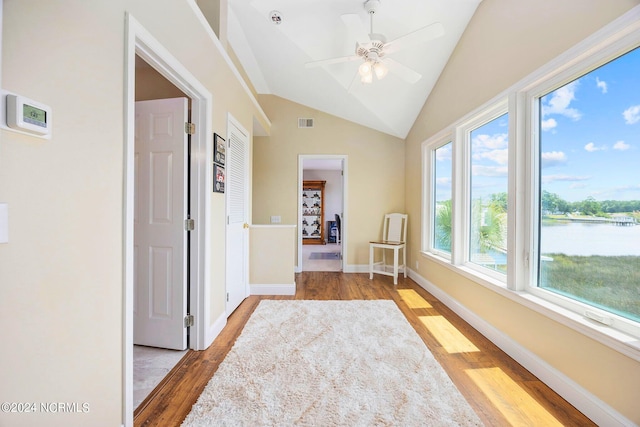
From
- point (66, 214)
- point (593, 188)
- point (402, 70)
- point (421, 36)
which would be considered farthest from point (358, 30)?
point (66, 214)

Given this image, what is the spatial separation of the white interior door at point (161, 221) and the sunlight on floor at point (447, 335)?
2.17 metres

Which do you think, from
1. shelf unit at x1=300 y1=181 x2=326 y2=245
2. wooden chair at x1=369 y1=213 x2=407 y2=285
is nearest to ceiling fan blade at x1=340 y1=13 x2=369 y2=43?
wooden chair at x1=369 y1=213 x2=407 y2=285

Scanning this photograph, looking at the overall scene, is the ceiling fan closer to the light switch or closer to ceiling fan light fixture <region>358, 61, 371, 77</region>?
ceiling fan light fixture <region>358, 61, 371, 77</region>

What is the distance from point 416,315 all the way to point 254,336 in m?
1.70

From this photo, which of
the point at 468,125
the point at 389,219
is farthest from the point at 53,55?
the point at 389,219

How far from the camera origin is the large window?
57.3 inches

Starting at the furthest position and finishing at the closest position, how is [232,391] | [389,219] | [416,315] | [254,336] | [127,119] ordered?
[389,219], [416,315], [254,336], [232,391], [127,119]

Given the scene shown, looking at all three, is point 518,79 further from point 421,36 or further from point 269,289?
point 269,289

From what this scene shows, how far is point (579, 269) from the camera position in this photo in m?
1.73

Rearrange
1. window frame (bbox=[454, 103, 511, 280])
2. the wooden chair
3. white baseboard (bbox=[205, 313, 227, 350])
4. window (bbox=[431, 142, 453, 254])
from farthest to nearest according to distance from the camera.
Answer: the wooden chair
window (bbox=[431, 142, 453, 254])
window frame (bbox=[454, 103, 511, 280])
white baseboard (bbox=[205, 313, 227, 350])

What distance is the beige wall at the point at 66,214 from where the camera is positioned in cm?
83

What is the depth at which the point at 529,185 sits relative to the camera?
206 cm

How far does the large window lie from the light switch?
265cm

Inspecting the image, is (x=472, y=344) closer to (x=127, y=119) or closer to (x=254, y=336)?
(x=254, y=336)
